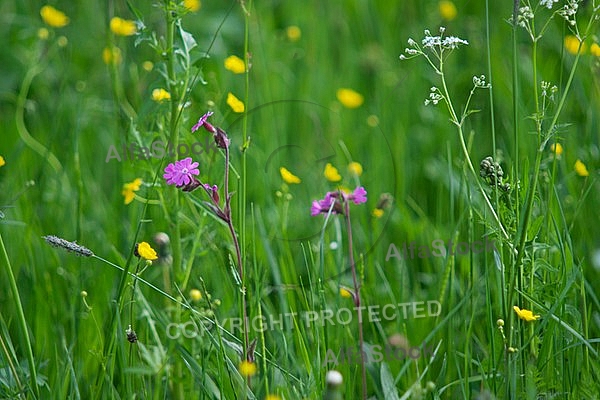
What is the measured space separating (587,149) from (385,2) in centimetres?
154

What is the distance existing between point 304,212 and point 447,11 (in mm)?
1348

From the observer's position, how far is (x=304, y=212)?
235 cm

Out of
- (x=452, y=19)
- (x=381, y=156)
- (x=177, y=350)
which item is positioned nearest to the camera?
(x=177, y=350)

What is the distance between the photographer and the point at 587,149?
2135 millimetres

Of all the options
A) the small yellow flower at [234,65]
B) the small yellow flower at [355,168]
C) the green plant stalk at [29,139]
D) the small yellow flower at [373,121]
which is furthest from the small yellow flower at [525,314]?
the green plant stalk at [29,139]

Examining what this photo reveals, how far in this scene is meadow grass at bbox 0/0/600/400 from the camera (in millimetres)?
1474

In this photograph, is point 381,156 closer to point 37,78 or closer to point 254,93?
point 254,93

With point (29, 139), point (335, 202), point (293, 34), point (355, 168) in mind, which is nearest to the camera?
point (335, 202)

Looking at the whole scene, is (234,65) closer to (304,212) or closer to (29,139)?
(304,212)

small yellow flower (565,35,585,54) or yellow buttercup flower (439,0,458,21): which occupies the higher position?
yellow buttercup flower (439,0,458,21)

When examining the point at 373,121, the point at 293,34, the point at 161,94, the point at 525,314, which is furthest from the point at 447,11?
the point at 525,314

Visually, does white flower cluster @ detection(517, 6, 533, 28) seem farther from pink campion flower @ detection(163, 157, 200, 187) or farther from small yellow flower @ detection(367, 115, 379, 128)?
small yellow flower @ detection(367, 115, 379, 128)

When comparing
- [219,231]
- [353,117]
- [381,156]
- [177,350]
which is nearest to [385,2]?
[353,117]

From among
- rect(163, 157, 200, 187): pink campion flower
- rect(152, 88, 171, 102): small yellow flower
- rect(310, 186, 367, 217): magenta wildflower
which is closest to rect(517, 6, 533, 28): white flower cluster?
rect(310, 186, 367, 217): magenta wildflower
